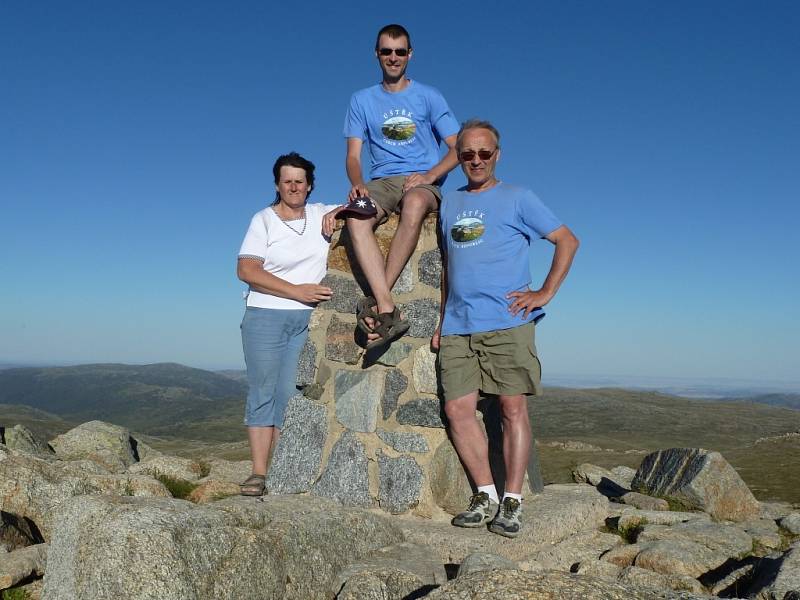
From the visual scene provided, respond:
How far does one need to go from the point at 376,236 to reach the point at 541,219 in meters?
1.73

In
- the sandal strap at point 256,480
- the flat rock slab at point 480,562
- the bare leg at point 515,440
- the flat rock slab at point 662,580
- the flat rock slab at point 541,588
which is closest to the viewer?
the flat rock slab at point 541,588

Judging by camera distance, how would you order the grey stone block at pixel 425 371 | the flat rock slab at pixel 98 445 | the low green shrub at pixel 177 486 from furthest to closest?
the flat rock slab at pixel 98 445, the low green shrub at pixel 177 486, the grey stone block at pixel 425 371

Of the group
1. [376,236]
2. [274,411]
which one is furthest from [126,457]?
[376,236]

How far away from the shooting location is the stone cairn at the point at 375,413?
5.97 meters

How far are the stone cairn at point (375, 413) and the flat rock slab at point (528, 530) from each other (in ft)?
1.17

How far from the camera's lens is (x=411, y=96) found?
6.23 meters

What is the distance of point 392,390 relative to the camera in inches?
243

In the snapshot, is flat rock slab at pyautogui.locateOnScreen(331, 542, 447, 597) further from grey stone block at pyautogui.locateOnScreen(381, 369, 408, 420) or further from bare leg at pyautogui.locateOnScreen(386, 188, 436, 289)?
bare leg at pyautogui.locateOnScreen(386, 188, 436, 289)

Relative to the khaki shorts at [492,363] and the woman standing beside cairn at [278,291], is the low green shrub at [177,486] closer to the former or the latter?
the woman standing beside cairn at [278,291]

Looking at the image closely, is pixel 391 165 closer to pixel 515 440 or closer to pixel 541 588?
pixel 515 440

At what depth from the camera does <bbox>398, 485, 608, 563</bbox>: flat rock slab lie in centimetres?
517

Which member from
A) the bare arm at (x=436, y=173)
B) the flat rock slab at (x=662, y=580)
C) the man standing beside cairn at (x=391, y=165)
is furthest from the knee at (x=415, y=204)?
the flat rock slab at (x=662, y=580)

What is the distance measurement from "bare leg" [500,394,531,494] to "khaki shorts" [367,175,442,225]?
199 centimetres

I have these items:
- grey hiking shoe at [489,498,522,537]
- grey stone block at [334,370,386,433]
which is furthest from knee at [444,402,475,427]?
grey stone block at [334,370,386,433]
